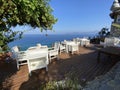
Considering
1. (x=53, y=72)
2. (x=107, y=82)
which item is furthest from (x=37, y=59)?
(x=107, y=82)

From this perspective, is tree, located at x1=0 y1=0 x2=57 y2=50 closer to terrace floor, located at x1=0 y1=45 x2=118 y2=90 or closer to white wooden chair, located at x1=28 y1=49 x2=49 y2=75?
white wooden chair, located at x1=28 y1=49 x2=49 y2=75

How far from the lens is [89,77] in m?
6.72

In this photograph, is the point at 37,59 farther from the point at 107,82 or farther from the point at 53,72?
the point at 107,82

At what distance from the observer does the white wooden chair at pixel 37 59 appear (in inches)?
260

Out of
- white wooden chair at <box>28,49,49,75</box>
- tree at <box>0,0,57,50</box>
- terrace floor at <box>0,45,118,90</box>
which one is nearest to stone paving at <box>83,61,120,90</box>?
terrace floor at <box>0,45,118,90</box>

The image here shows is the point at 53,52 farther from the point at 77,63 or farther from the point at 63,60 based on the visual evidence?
the point at 77,63

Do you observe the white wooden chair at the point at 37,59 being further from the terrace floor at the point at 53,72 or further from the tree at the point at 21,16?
the tree at the point at 21,16

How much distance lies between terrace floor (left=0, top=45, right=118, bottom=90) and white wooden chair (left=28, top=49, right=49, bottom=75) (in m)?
0.37

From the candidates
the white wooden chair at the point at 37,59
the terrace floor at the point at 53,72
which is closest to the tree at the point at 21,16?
the white wooden chair at the point at 37,59

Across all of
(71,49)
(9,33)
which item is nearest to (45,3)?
(9,33)

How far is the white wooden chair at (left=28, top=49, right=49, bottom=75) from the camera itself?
6599 mm

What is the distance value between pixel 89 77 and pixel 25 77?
3017mm

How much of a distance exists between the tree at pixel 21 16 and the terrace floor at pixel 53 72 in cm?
286

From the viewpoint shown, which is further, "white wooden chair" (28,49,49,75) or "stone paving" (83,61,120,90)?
"white wooden chair" (28,49,49,75)
